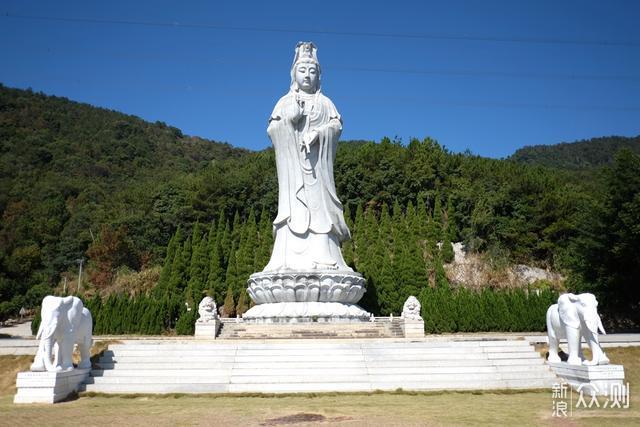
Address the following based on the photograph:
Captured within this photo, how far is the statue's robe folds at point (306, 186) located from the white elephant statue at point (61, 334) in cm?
697

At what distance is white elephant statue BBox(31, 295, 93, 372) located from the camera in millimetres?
8695

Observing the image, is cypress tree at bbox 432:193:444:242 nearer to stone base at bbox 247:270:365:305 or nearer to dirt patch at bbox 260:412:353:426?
stone base at bbox 247:270:365:305

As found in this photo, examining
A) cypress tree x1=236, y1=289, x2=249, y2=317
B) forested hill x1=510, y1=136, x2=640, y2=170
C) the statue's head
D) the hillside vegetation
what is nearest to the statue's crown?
the statue's head

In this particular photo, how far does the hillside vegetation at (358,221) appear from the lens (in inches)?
771

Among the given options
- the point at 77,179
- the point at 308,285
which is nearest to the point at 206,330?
the point at 308,285

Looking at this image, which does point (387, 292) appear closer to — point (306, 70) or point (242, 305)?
point (242, 305)

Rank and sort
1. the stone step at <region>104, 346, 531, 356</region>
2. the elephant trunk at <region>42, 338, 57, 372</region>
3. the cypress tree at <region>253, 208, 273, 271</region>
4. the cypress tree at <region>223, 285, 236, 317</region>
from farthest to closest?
the cypress tree at <region>253, 208, 273, 271</region>, the cypress tree at <region>223, 285, 236, 317</region>, the stone step at <region>104, 346, 531, 356</region>, the elephant trunk at <region>42, 338, 57, 372</region>

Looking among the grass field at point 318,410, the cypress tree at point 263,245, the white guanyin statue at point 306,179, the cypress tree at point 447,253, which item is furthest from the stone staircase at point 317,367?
the cypress tree at point 447,253

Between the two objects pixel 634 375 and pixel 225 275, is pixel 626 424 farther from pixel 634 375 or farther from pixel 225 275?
pixel 225 275

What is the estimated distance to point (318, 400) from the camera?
830 centimetres

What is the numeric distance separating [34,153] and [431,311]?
46.9m

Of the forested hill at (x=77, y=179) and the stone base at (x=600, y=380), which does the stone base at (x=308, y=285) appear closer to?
the stone base at (x=600, y=380)

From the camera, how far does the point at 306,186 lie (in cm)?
1659

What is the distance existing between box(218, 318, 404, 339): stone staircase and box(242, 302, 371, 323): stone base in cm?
26
